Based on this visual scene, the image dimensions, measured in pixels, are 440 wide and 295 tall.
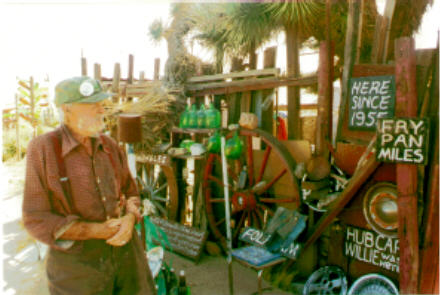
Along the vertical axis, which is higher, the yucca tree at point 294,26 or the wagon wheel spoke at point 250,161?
the yucca tree at point 294,26

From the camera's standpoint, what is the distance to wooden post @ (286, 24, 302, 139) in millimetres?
4850

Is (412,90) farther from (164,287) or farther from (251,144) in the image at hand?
(164,287)

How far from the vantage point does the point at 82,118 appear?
2.32 meters

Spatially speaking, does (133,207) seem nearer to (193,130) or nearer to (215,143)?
(215,143)

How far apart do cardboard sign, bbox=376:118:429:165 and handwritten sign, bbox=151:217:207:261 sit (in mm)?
3099

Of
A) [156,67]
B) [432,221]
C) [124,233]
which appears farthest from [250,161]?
[156,67]

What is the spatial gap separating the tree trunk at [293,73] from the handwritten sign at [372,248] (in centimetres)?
154

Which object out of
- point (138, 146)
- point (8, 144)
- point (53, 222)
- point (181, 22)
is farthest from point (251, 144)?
point (8, 144)

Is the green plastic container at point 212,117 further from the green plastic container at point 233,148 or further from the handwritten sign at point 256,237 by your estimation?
the handwritten sign at point 256,237

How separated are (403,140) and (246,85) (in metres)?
2.62

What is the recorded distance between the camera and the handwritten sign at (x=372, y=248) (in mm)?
3572

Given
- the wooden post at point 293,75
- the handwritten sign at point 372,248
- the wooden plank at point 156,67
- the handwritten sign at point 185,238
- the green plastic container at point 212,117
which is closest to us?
the handwritten sign at point 372,248

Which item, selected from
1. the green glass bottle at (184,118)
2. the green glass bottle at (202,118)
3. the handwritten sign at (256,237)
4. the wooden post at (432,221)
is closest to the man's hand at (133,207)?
the handwritten sign at (256,237)

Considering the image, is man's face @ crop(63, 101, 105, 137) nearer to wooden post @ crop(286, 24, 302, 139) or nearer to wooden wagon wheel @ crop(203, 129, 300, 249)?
wooden wagon wheel @ crop(203, 129, 300, 249)
